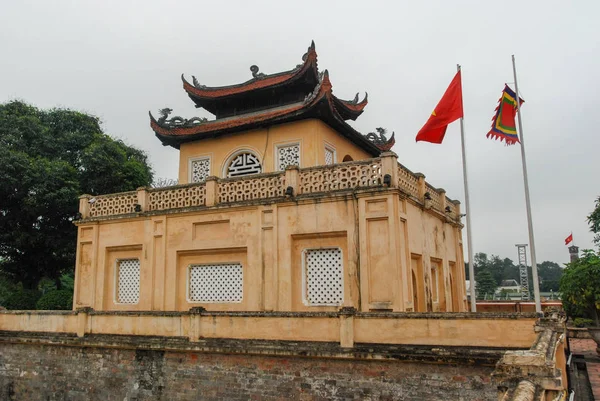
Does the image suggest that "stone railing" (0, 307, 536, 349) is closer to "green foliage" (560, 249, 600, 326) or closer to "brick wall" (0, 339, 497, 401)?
"brick wall" (0, 339, 497, 401)

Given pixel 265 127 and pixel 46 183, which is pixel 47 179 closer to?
pixel 46 183

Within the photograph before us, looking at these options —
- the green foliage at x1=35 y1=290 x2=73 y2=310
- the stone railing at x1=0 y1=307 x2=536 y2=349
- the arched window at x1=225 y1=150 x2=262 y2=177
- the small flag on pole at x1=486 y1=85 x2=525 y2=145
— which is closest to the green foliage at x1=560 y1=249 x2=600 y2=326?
the small flag on pole at x1=486 y1=85 x2=525 y2=145

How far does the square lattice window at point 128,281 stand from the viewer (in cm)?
1523

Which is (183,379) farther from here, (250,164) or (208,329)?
(250,164)

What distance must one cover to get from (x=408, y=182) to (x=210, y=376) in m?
7.01

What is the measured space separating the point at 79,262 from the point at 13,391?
4138mm

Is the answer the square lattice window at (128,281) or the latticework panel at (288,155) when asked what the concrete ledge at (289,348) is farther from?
the latticework panel at (288,155)

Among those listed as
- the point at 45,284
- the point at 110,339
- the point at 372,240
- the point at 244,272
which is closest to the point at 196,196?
the point at 244,272

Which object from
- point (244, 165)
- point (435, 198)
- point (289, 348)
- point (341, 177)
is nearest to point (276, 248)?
point (341, 177)

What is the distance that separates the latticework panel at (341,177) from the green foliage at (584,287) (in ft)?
23.7

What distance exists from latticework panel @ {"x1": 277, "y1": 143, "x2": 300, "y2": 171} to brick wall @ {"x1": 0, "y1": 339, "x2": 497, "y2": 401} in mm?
7192

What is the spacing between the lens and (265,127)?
16.5m

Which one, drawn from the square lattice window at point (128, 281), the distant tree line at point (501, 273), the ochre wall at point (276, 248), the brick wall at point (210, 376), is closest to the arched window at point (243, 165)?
the ochre wall at point (276, 248)

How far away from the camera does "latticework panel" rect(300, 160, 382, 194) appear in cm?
1225
